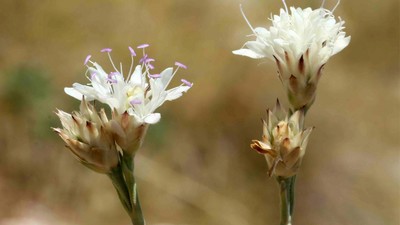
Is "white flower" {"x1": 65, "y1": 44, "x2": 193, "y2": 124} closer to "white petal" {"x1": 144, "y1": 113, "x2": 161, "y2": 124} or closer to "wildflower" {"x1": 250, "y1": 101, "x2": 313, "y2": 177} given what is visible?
"white petal" {"x1": 144, "y1": 113, "x2": 161, "y2": 124}

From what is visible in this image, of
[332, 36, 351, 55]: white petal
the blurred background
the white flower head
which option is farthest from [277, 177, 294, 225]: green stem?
the blurred background

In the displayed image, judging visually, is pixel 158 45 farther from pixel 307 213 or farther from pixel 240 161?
pixel 307 213

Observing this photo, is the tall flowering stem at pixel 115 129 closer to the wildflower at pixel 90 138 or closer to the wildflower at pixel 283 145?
the wildflower at pixel 90 138

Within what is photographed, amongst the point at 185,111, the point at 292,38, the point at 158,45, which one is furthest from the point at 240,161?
the point at 292,38

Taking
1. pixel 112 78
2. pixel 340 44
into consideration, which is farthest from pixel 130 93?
pixel 340 44

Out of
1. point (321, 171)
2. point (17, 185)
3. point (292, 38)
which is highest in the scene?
point (292, 38)

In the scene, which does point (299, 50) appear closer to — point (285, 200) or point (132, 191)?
point (285, 200)
